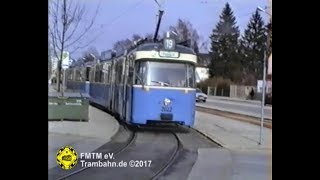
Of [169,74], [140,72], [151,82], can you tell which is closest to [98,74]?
[140,72]

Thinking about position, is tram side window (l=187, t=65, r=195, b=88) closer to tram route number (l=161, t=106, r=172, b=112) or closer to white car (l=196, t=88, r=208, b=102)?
white car (l=196, t=88, r=208, b=102)

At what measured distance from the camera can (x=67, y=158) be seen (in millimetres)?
4223

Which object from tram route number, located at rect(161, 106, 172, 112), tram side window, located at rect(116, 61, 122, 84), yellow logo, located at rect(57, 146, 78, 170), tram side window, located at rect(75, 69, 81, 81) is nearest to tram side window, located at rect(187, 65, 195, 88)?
tram route number, located at rect(161, 106, 172, 112)

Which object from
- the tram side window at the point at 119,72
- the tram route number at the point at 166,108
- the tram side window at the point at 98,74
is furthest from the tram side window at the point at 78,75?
the tram route number at the point at 166,108

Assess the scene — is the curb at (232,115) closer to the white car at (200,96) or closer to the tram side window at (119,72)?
the white car at (200,96)

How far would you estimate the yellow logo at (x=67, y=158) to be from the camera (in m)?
4.22

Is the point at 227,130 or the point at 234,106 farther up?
the point at 234,106

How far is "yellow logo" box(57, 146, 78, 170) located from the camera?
4.22 meters

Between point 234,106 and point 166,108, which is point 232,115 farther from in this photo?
point 166,108

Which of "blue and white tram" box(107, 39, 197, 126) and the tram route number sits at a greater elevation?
"blue and white tram" box(107, 39, 197, 126)
